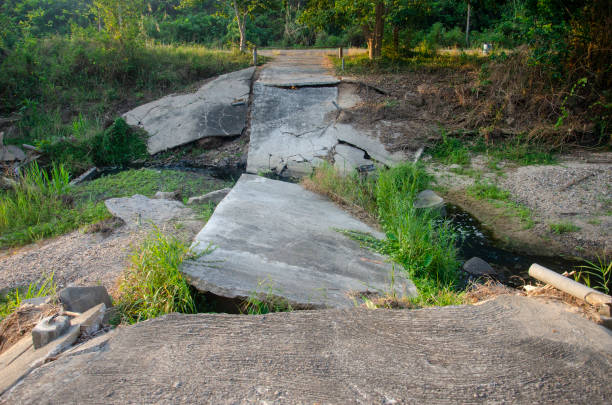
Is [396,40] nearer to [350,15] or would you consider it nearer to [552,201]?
[350,15]

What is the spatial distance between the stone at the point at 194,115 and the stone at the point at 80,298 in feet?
21.8

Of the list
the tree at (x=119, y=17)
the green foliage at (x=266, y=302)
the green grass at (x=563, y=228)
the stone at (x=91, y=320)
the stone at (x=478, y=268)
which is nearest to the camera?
the stone at (x=91, y=320)

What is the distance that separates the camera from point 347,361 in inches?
79.4

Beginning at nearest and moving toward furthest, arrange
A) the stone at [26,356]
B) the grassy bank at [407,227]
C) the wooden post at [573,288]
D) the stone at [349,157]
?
the stone at [26,356], the wooden post at [573,288], the grassy bank at [407,227], the stone at [349,157]

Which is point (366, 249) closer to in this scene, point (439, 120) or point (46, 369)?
point (46, 369)

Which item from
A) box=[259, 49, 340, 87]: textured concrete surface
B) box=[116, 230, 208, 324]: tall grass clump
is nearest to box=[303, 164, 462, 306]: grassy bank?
box=[116, 230, 208, 324]: tall grass clump

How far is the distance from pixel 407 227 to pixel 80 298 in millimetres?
3134

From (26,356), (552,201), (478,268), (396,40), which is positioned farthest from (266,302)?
(396,40)

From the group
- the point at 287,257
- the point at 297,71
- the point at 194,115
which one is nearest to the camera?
the point at 287,257

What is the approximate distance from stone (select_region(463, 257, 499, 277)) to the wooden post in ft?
6.26

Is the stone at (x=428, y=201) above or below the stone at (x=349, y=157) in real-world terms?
below

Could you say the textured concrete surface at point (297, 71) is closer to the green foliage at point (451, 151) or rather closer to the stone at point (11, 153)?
the green foliage at point (451, 151)

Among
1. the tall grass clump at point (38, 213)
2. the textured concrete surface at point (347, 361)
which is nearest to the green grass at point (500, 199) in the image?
the textured concrete surface at point (347, 361)

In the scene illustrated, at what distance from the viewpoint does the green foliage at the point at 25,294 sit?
3.33 m
